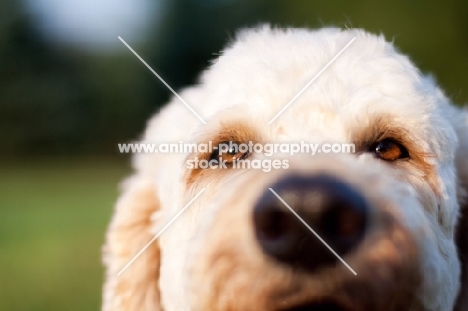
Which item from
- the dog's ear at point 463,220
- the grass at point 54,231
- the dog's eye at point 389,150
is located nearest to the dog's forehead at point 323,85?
the dog's eye at point 389,150

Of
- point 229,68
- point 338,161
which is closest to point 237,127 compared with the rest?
point 229,68

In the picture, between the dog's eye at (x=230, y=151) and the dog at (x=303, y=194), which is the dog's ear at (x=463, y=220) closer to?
the dog at (x=303, y=194)

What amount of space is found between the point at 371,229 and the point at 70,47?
74.0ft

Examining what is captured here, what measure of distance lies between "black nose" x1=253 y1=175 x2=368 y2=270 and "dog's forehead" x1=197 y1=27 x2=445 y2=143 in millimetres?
666

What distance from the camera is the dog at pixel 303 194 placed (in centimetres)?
202

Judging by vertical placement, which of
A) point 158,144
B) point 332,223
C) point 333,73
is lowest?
point 332,223

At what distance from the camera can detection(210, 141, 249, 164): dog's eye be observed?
2.80 metres

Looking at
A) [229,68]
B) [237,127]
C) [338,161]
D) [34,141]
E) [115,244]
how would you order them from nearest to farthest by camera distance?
1. [338,161]
2. [237,127]
3. [229,68]
4. [115,244]
5. [34,141]

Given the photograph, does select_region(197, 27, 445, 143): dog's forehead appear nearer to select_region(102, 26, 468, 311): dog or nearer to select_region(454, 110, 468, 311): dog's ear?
Result: select_region(102, 26, 468, 311): dog

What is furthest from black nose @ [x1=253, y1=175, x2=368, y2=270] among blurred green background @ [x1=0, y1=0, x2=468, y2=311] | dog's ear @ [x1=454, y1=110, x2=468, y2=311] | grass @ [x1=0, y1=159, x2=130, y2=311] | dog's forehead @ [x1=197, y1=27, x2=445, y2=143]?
blurred green background @ [x1=0, y1=0, x2=468, y2=311]

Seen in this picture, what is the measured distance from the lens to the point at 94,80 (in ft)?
76.0

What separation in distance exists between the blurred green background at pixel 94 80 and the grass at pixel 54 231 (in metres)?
0.05

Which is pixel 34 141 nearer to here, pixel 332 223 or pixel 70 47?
pixel 70 47

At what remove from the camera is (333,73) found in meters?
2.80
